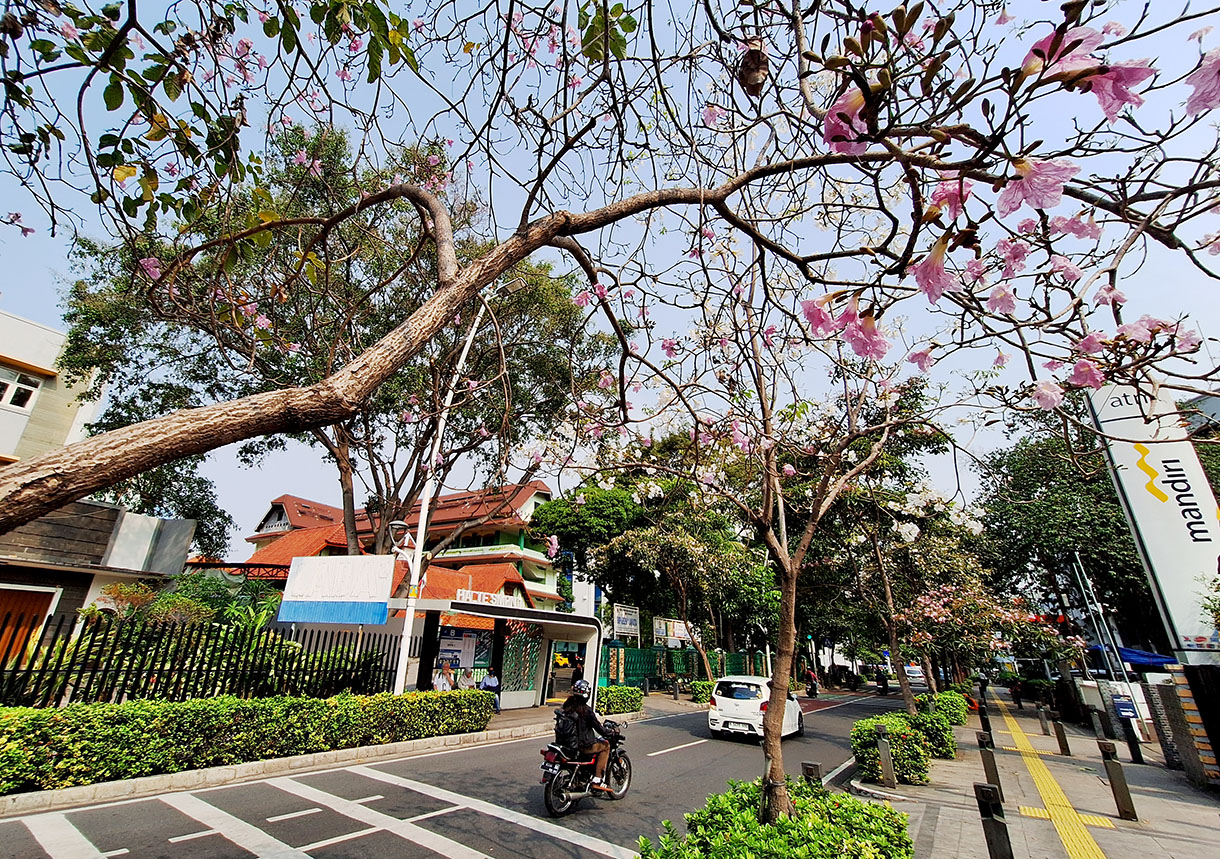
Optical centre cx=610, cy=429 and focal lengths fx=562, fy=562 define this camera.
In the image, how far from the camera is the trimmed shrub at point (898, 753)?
8.89m

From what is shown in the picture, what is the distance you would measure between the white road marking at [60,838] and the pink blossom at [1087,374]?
7.56 meters

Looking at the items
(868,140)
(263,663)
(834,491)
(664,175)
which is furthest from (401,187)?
(263,663)

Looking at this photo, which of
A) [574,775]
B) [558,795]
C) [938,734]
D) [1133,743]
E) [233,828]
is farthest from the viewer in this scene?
[1133,743]

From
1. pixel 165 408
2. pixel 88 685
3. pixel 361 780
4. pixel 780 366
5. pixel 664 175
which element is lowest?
pixel 361 780

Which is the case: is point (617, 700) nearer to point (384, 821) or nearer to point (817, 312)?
point (384, 821)

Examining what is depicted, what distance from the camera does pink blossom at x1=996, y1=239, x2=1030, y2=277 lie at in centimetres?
234

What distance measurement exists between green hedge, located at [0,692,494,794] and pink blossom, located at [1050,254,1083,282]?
9829 millimetres

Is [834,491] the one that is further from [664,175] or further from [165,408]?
[165,408]

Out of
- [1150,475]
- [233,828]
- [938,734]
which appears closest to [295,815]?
[233,828]

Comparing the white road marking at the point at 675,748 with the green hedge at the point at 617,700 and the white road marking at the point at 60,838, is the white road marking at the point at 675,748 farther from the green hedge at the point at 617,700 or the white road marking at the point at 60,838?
the white road marking at the point at 60,838

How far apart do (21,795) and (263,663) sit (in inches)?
139

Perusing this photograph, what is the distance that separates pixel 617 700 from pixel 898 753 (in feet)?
31.5

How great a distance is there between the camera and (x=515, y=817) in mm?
6340

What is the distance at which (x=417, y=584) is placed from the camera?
12305mm
